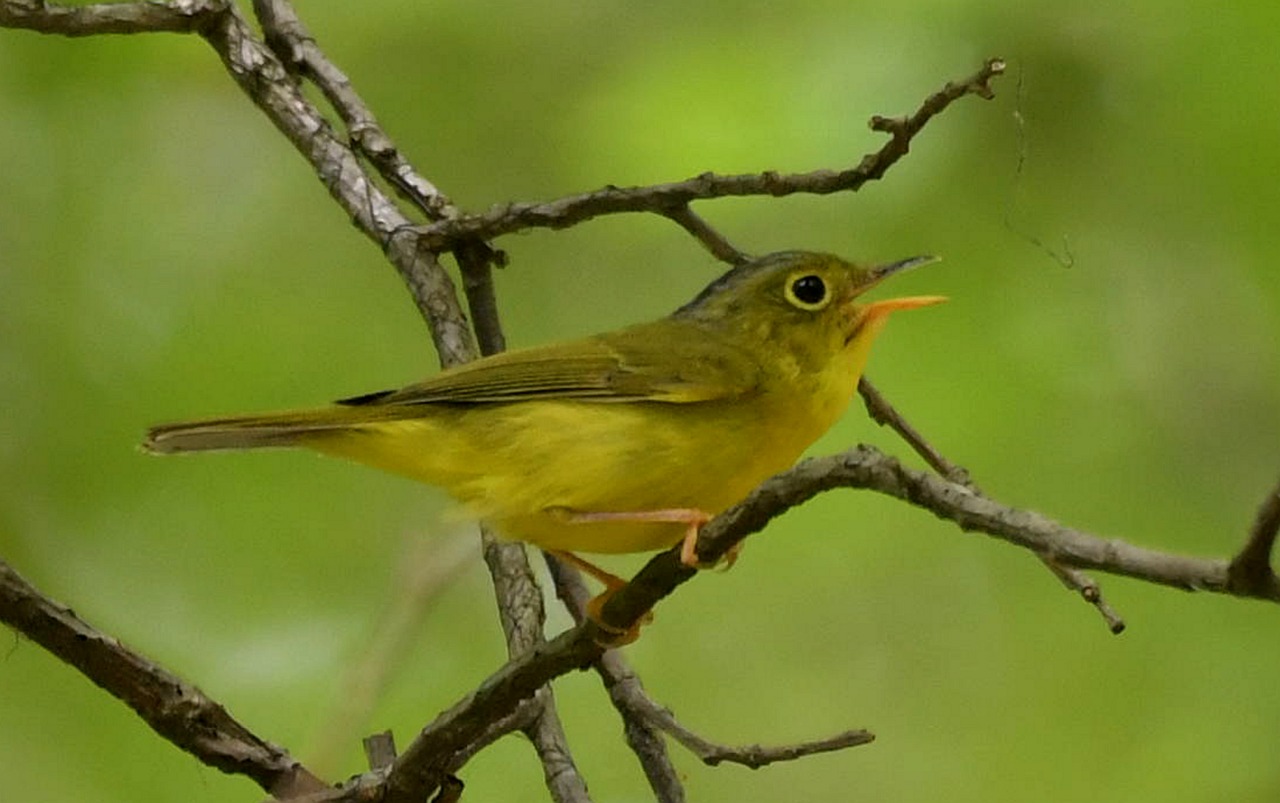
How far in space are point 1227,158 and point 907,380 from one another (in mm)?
978

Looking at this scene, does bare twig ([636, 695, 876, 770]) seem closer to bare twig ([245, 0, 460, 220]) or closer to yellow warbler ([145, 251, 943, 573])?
yellow warbler ([145, 251, 943, 573])


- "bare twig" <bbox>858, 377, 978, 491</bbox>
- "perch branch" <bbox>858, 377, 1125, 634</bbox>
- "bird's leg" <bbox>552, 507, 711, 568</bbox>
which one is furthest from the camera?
"bird's leg" <bbox>552, 507, 711, 568</bbox>

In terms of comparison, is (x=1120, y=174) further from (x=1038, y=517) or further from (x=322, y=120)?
(x=1038, y=517)

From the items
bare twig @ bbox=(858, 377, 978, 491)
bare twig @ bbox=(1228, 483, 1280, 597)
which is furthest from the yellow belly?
bare twig @ bbox=(1228, 483, 1280, 597)

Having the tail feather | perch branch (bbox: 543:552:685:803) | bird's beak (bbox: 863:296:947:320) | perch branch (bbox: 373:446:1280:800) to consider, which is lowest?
perch branch (bbox: 373:446:1280:800)

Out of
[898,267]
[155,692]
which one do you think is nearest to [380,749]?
[155,692]

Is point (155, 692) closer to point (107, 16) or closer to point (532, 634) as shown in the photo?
point (532, 634)

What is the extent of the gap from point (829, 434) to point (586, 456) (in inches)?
62.3

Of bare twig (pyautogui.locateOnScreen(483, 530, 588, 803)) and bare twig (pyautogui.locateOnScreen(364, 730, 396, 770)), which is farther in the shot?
bare twig (pyautogui.locateOnScreen(483, 530, 588, 803))

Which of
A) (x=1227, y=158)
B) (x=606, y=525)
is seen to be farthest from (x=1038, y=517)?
(x=1227, y=158)

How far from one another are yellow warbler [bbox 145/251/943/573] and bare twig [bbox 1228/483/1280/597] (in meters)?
1.47

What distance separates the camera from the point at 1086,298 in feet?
16.0

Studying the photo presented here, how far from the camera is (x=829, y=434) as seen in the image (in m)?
4.88

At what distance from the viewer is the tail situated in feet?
10.9
